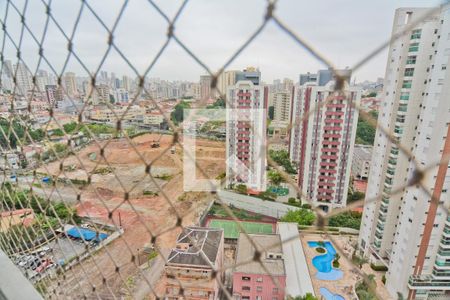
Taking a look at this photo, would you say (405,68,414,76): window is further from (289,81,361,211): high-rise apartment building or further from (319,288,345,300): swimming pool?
(319,288,345,300): swimming pool

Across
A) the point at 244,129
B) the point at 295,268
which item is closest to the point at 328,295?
the point at 295,268

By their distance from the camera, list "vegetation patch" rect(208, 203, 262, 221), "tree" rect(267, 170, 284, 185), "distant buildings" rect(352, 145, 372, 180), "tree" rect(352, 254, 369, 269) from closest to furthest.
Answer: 1. "tree" rect(352, 254, 369, 269)
2. "vegetation patch" rect(208, 203, 262, 221)
3. "tree" rect(267, 170, 284, 185)
4. "distant buildings" rect(352, 145, 372, 180)

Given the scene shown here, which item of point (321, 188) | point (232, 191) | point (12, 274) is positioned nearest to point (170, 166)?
point (232, 191)

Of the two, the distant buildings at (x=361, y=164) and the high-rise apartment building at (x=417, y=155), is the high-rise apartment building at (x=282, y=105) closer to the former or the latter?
the distant buildings at (x=361, y=164)

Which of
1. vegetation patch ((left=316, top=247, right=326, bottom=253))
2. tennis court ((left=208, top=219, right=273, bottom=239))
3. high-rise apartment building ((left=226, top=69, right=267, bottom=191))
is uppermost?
high-rise apartment building ((left=226, top=69, right=267, bottom=191))

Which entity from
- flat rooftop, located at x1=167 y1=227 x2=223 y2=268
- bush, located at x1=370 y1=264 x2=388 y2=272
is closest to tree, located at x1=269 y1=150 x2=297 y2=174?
bush, located at x1=370 y1=264 x2=388 y2=272

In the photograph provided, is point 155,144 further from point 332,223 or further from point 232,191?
point 332,223
